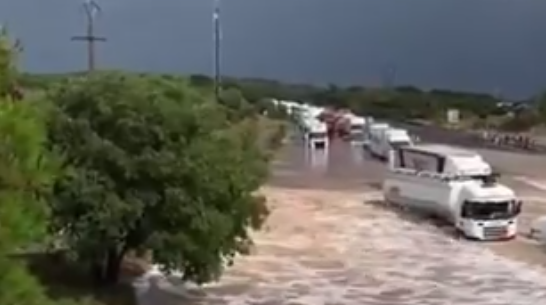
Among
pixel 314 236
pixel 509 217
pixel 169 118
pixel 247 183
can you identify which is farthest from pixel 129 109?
pixel 509 217

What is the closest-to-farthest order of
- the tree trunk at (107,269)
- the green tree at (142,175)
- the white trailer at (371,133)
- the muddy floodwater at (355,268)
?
the green tree at (142,175), the tree trunk at (107,269), the muddy floodwater at (355,268), the white trailer at (371,133)

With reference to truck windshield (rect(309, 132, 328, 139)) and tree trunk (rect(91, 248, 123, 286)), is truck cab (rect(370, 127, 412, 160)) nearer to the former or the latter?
truck windshield (rect(309, 132, 328, 139))

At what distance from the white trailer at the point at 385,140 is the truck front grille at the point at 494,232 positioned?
22.0m

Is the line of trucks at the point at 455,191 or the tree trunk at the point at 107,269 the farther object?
the line of trucks at the point at 455,191

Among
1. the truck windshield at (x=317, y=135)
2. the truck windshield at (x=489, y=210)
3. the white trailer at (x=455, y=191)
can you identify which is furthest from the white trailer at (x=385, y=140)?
the truck windshield at (x=489, y=210)

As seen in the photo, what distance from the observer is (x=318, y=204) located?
39.7 m

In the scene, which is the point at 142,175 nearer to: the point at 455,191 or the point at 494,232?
the point at 494,232

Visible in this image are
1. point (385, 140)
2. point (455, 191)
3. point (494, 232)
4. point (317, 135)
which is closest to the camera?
point (494, 232)

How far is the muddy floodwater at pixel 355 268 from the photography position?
23.9 m

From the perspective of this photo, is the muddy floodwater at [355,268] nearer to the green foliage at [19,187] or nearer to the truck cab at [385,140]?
the truck cab at [385,140]

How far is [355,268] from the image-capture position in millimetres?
27641

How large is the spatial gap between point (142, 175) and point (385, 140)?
40311 millimetres

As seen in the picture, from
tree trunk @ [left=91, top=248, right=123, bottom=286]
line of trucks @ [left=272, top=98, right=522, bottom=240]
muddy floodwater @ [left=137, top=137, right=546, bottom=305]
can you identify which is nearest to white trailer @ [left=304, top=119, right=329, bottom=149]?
line of trucks @ [left=272, top=98, right=522, bottom=240]

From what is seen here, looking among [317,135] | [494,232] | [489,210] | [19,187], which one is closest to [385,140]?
[317,135]
